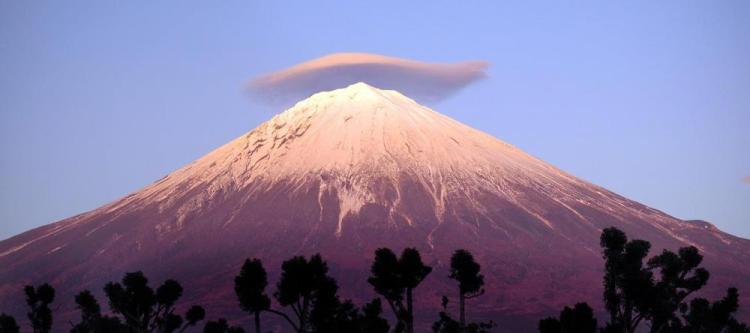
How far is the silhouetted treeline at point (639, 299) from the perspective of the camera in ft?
233

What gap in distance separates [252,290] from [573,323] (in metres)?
23.0

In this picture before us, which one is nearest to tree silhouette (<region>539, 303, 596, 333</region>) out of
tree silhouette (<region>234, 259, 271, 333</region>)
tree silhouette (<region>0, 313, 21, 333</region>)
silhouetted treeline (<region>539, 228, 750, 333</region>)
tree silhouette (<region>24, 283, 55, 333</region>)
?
silhouetted treeline (<region>539, 228, 750, 333</region>)

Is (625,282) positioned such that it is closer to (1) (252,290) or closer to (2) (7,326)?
(1) (252,290)

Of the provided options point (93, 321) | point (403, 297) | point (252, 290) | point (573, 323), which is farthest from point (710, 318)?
point (93, 321)

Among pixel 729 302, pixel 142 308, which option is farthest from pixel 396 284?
pixel 729 302

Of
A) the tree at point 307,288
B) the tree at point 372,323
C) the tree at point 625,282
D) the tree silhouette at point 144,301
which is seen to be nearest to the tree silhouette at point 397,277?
the tree at point 372,323

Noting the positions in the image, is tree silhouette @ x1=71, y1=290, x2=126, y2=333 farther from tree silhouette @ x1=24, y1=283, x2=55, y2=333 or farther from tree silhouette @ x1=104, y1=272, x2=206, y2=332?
tree silhouette @ x1=104, y1=272, x2=206, y2=332

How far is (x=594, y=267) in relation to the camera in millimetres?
183375

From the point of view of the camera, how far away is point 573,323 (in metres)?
69.6

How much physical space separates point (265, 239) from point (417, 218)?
26442 millimetres

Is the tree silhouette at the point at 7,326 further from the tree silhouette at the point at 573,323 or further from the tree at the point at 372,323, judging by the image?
the tree silhouette at the point at 573,323

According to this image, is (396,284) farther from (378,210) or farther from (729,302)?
(378,210)

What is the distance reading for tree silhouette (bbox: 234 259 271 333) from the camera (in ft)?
254

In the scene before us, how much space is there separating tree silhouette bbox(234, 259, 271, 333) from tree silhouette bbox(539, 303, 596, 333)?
19.6 metres
